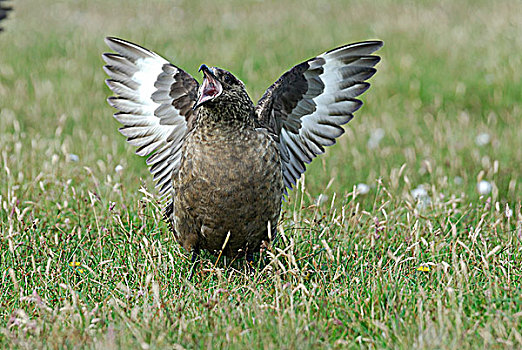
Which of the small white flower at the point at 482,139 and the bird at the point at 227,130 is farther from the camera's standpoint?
the small white flower at the point at 482,139

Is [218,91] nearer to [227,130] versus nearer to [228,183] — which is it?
[227,130]

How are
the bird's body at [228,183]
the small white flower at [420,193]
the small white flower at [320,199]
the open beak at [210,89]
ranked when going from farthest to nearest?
the small white flower at [420,193], the small white flower at [320,199], the bird's body at [228,183], the open beak at [210,89]

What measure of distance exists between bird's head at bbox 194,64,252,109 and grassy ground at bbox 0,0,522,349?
707 mm

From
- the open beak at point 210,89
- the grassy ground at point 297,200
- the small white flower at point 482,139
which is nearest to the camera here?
the grassy ground at point 297,200

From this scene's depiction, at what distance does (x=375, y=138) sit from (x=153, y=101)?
9.07ft

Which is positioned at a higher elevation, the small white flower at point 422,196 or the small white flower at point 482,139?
the small white flower at point 482,139

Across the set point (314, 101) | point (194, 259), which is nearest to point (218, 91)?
point (314, 101)

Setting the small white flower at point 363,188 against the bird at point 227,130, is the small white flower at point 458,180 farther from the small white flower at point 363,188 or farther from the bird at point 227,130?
the bird at point 227,130

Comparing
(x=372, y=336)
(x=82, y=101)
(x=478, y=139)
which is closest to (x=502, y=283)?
(x=372, y=336)

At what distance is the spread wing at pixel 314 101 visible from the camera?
3.75 meters

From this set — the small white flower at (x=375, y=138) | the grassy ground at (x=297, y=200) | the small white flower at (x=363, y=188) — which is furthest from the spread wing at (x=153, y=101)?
the small white flower at (x=375, y=138)

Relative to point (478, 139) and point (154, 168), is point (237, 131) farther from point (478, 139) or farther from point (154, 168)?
point (478, 139)

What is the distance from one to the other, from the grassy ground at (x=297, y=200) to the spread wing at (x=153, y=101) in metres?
0.30

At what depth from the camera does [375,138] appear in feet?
19.8
